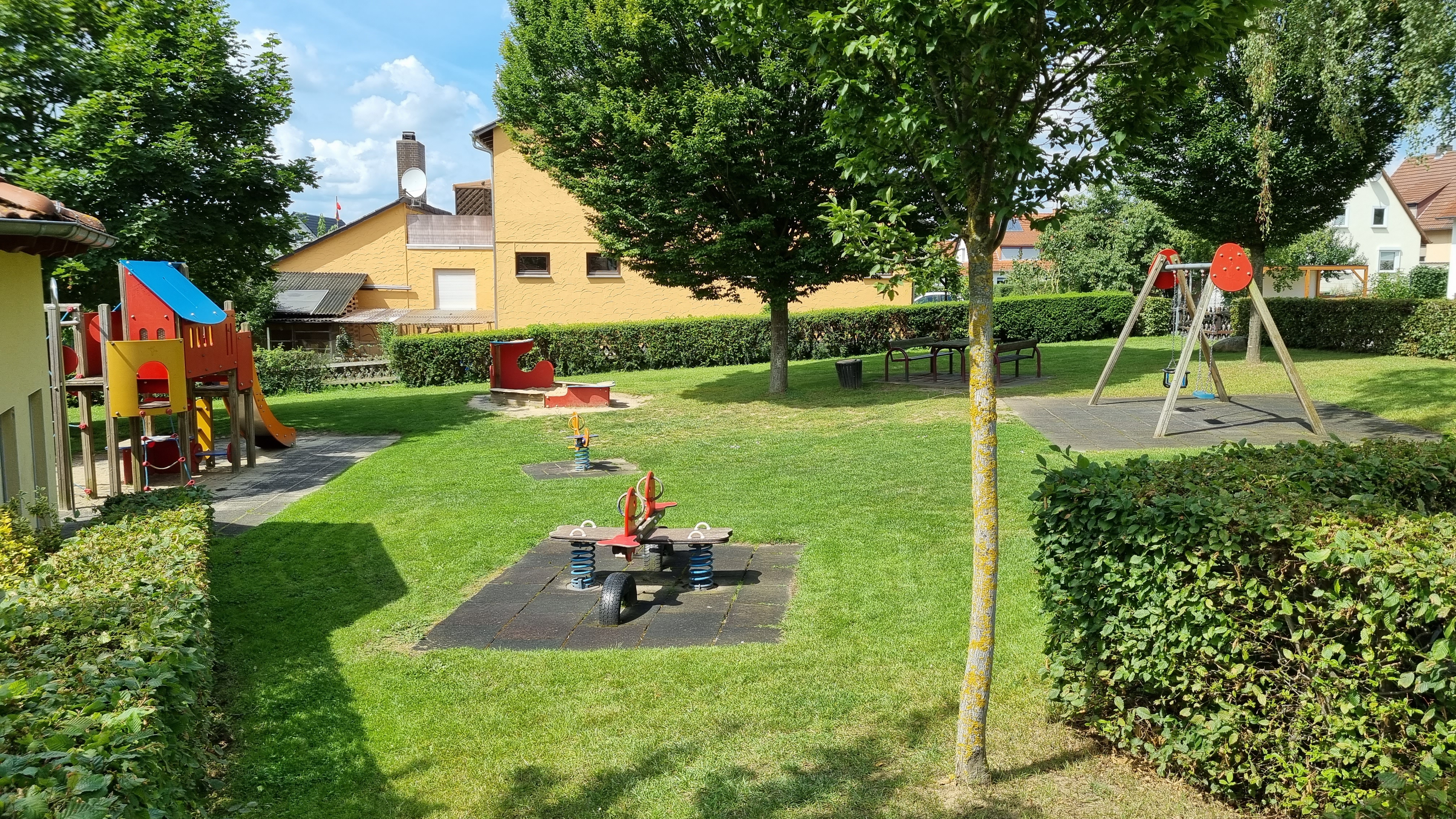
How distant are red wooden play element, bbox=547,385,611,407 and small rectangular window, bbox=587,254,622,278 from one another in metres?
12.8

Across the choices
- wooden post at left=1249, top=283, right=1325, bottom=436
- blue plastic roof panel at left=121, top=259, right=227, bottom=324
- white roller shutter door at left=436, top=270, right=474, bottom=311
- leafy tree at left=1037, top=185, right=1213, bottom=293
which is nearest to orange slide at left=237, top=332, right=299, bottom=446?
blue plastic roof panel at left=121, top=259, right=227, bottom=324

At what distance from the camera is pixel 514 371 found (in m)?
21.8

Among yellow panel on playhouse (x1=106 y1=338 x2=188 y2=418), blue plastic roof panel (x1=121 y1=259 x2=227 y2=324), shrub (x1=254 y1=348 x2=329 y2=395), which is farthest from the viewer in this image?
shrub (x1=254 y1=348 x2=329 y2=395)

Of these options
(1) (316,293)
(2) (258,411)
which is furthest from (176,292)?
(1) (316,293)

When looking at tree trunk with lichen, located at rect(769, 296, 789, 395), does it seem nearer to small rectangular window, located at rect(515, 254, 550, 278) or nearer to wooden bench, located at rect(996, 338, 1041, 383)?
wooden bench, located at rect(996, 338, 1041, 383)

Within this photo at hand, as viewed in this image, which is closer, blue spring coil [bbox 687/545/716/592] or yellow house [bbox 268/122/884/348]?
blue spring coil [bbox 687/545/716/592]

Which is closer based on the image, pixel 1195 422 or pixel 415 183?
pixel 1195 422

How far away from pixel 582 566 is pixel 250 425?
31.1 ft

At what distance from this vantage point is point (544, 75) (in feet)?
63.0

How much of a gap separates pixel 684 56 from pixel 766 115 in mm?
2262

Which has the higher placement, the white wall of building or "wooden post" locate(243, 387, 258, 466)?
the white wall of building

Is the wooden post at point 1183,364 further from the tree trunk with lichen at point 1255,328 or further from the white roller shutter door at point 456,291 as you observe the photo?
the white roller shutter door at point 456,291

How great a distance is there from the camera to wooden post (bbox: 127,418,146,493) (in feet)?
39.5

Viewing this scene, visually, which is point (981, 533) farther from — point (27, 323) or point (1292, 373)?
point (1292, 373)
